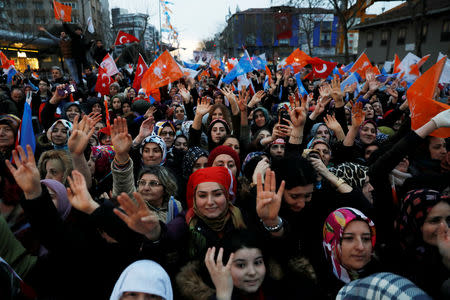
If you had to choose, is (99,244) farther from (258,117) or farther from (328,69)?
(328,69)

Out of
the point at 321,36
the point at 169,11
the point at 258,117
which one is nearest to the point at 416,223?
the point at 258,117

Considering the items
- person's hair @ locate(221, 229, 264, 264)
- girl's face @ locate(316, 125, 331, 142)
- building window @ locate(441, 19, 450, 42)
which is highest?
building window @ locate(441, 19, 450, 42)

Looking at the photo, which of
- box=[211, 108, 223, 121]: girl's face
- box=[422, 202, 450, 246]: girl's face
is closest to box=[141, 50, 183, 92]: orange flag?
box=[211, 108, 223, 121]: girl's face

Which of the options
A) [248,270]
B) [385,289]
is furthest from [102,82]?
[385,289]

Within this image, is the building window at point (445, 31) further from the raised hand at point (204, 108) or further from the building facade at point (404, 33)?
the raised hand at point (204, 108)

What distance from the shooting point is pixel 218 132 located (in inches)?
162

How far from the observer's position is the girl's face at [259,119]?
5.19 meters

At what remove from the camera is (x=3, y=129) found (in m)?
3.35

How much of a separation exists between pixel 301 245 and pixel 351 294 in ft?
2.48

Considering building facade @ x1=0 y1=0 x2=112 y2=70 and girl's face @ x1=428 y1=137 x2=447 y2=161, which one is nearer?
girl's face @ x1=428 y1=137 x2=447 y2=161

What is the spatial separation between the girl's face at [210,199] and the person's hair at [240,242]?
11.3 inches

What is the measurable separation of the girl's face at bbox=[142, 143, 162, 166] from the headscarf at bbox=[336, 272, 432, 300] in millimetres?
2576

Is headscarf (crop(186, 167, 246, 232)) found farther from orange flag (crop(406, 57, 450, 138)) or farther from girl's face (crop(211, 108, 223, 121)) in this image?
girl's face (crop(211, 108, 223, 121))

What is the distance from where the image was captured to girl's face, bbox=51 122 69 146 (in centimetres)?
361
